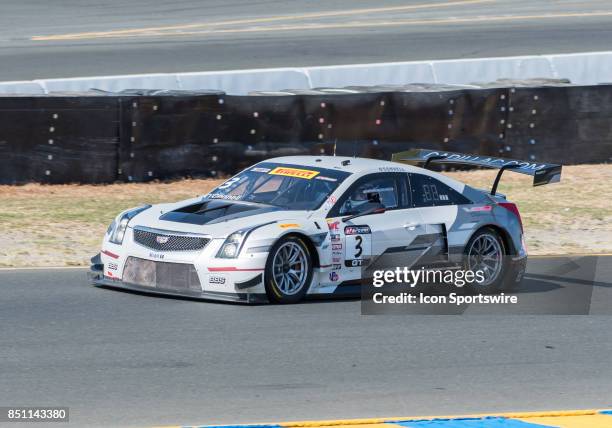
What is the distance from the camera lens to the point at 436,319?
10828 mm

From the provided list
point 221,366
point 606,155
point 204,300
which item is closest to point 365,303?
point 204,300

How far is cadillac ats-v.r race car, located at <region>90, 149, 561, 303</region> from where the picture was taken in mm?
10719

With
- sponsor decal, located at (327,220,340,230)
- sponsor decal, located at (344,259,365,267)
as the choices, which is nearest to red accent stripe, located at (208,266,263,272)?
sponsor decal, located at (327,220,340,230)

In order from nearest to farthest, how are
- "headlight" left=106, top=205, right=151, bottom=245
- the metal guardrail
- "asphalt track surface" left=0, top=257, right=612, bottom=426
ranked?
"asphalt track surface" left=0, top=257, right=612, bottom=426 → "headlight" left=106, top=205, right=151, bottom=245 → the metal guardrail

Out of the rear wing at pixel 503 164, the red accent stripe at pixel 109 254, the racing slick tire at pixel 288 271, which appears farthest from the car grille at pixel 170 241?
the rear wing at pixel 503 164

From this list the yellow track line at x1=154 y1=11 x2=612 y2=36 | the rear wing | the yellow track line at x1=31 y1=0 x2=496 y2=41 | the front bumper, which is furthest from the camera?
the yellow track line at x1=154 y1=11 x2=612 y2=36

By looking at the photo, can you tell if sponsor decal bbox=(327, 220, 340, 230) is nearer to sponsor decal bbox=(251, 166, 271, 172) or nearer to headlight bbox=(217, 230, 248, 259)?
headlight bbox=(217, 230, 248, 259)

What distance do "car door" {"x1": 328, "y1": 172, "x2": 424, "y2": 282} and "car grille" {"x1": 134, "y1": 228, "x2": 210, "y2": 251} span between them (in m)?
1.26

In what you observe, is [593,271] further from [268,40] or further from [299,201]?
[268,40]

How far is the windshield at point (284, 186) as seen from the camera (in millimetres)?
11461

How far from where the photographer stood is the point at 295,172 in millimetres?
11852

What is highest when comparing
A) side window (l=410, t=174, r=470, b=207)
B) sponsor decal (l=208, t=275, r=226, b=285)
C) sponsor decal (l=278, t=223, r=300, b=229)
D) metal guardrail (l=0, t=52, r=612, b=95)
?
metal guardrail (l=0, t=52, r=612, b=95)

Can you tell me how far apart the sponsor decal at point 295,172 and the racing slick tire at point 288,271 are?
979mm
